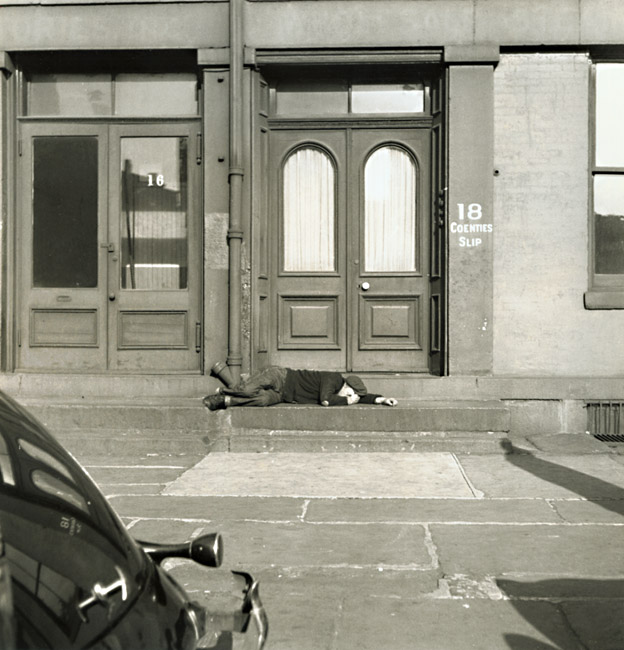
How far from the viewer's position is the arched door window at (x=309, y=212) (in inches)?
425

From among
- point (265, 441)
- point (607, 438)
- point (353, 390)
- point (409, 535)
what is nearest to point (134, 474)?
point (265, 441)

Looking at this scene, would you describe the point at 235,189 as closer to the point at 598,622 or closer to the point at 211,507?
the point at 211,507

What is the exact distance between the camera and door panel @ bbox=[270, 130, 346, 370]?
10719 mm

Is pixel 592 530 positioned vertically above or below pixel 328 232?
below

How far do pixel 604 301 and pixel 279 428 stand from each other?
12.9 ft

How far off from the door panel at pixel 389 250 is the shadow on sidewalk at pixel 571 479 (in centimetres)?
195

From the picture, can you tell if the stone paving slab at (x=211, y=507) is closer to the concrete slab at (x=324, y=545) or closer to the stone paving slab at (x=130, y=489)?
the stone paving slab at (x=130, y=489)

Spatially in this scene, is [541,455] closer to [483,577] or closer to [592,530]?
[592,530]

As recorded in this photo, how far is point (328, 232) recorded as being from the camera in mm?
10797

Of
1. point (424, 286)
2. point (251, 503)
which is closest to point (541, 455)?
point (424, 286)

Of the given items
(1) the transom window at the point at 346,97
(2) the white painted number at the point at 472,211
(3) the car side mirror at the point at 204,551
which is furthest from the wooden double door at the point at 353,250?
(3) the car side mirror at the point at 204,551

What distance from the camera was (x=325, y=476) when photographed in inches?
316

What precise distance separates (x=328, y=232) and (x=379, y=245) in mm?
627

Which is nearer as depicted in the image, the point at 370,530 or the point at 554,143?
the point at 370,530
